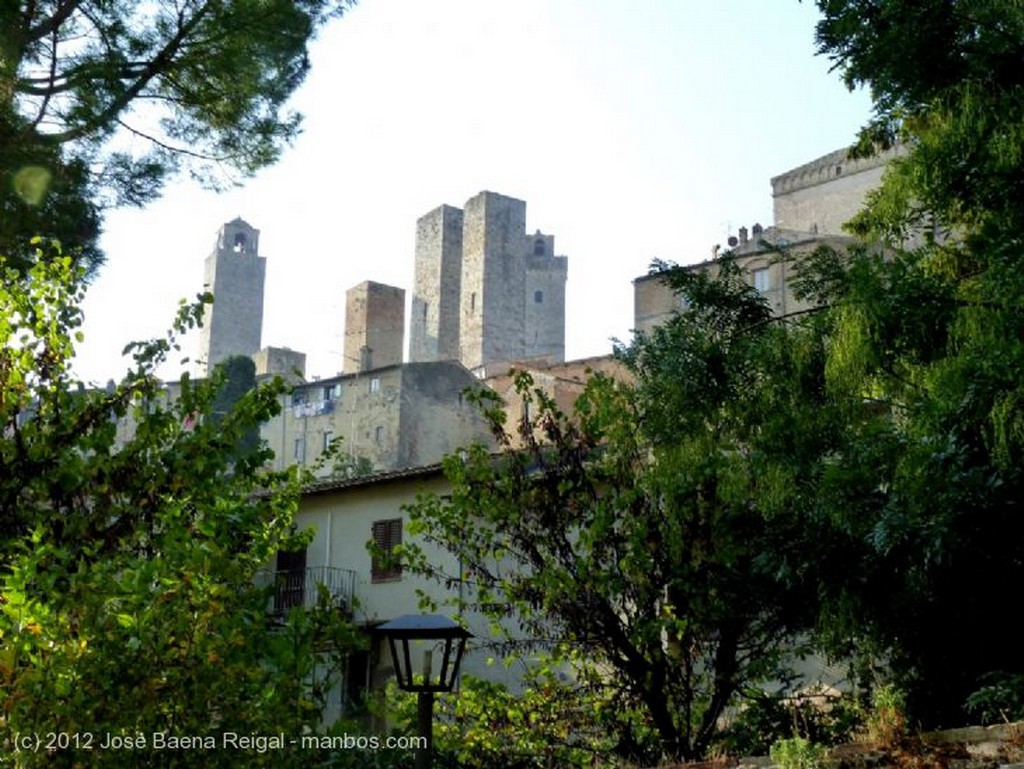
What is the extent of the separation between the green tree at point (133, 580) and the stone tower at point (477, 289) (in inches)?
2402

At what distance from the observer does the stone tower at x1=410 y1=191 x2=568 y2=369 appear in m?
69.7

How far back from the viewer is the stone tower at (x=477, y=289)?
69.7 m

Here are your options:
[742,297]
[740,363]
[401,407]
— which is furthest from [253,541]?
[401,407]

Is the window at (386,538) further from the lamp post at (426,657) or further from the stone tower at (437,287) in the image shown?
the stone tower at (437,287)

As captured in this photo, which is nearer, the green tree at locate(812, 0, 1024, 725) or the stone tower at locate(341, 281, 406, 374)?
the green tree at locate(812, 0, 1024, 725)

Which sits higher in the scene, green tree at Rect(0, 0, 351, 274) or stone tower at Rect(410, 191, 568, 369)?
stone tower at Rect(410, 191, 568, 369)

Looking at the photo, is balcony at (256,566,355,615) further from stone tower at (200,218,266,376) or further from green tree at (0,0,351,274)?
stone tower at (200,218,266,376)

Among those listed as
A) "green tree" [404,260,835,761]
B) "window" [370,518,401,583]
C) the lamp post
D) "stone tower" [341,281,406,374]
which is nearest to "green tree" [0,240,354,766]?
the lamp post

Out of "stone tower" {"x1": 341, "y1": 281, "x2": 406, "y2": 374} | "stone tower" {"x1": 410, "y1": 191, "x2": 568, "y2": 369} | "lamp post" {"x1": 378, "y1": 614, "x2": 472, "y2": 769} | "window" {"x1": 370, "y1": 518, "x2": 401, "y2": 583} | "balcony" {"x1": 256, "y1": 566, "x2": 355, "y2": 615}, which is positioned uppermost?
"stone tower" {"x1": 410, "y1": 191, "x2": 568, "y2": 369}

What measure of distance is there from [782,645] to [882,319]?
5.05 m

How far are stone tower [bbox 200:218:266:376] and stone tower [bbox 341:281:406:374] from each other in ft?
72.9

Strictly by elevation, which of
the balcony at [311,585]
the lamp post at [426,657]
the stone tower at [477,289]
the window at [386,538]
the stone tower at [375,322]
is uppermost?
the stone tower at [477,289]

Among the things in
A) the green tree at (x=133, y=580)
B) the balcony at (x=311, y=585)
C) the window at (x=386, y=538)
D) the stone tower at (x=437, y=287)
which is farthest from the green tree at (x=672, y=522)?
the stone tower at (x=437, y=287)

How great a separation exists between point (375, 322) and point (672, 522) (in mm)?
49170
